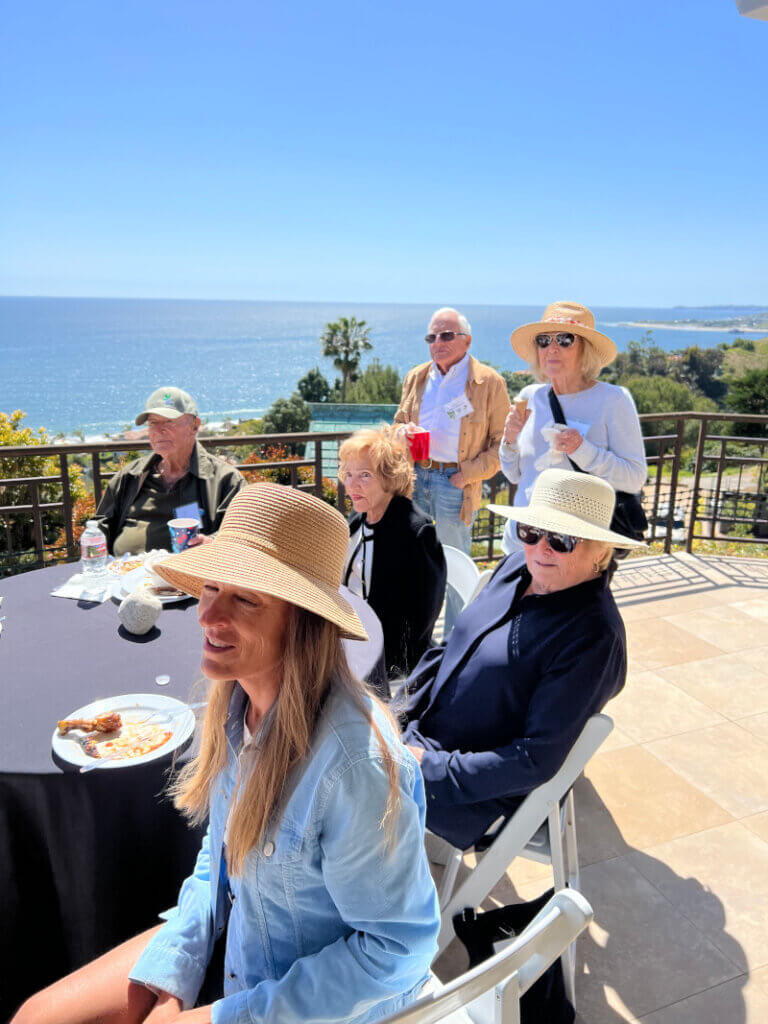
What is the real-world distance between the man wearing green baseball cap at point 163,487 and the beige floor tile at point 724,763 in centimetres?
217

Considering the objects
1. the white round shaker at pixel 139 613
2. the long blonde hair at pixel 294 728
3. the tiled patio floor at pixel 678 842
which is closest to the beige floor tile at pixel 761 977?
the tiled patio floor at pixel 678 842

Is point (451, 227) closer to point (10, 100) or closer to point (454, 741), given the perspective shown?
point (10, 100)

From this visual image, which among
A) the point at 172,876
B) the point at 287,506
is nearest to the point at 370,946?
the point at 287,506

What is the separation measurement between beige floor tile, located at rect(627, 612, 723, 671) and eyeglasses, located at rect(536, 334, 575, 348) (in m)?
1.81

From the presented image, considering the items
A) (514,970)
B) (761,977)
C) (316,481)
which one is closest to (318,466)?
(316,481)

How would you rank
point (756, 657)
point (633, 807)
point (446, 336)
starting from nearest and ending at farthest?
1. point (633, 807)
2. point (446, 336)
3. point (756, 657)

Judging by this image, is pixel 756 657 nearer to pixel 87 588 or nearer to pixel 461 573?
pixel 461 573

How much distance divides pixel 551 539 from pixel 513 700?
1.33ft

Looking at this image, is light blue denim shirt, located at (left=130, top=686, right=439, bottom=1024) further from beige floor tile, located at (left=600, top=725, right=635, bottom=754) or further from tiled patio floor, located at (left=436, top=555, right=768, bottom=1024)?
beige floor tile, located at (left=600, top=725, right=635, bottom=754)

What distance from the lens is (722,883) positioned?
2.04m

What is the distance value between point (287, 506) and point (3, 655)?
1.21 meters

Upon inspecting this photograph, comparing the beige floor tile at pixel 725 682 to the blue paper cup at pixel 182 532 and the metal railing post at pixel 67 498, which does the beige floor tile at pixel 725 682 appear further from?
the metal railing post at pixel 67 498

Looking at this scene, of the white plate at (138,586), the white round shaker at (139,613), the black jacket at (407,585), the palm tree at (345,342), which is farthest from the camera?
the palm tree at (345,342)

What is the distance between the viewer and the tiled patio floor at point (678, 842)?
168cm
